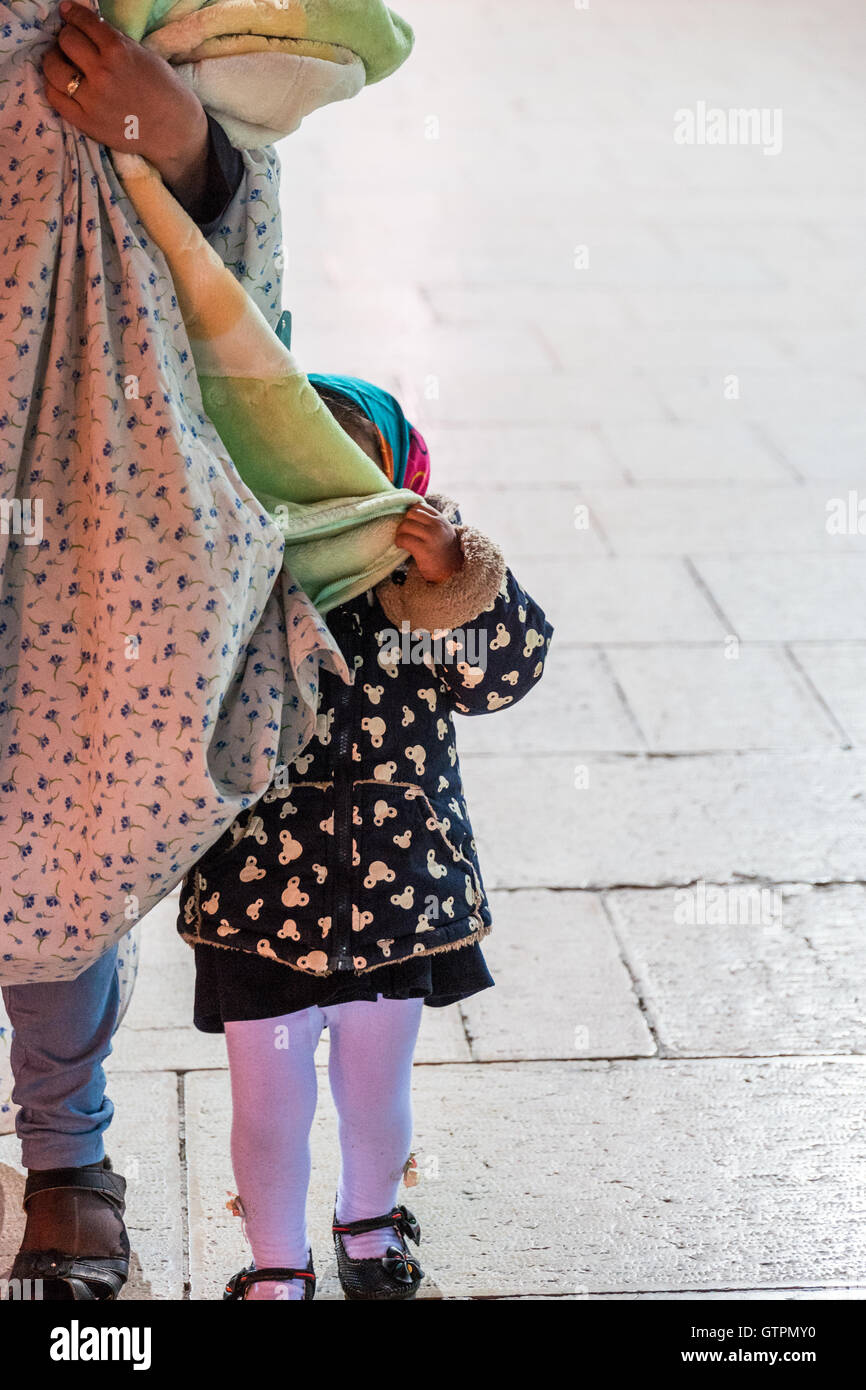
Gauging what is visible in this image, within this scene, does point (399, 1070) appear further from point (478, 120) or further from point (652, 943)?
point (478, 120)

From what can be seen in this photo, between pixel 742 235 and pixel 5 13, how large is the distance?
239 inches

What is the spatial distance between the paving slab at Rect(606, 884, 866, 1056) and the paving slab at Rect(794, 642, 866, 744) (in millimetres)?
656

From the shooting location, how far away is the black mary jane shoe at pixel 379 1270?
2016 mm

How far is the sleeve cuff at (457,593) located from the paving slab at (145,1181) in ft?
3.07

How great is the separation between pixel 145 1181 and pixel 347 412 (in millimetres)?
1150

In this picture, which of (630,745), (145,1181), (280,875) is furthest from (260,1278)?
(630,745)

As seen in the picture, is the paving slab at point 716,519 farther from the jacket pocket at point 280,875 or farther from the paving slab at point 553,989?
the jacket pocket at point 280,875

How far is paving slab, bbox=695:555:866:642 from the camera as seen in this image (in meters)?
3.90

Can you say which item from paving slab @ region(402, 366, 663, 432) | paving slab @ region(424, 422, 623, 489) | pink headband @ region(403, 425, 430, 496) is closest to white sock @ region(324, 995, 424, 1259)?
pink headband @ region(403, 425, 430, 496)

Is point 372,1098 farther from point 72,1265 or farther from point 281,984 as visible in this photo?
point 72,1265

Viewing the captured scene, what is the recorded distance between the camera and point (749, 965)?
2.73 m

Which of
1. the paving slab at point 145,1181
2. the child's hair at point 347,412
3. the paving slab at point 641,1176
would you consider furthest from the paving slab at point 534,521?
the child's hair at point 347,412

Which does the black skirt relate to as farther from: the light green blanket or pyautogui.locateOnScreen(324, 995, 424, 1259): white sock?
the light green blanket

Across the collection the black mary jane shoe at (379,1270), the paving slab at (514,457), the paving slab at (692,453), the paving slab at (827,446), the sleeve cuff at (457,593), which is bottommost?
the paving slab at (827,446)
